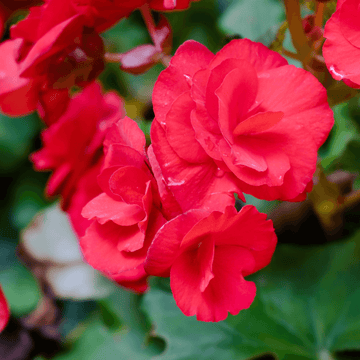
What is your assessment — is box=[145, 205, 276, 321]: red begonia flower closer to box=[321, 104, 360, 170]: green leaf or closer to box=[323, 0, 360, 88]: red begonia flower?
box=[323, 0, 360, 88]: red begonia flower

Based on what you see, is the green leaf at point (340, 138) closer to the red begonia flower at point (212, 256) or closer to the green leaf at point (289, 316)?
the green leaf at point (289, 316)

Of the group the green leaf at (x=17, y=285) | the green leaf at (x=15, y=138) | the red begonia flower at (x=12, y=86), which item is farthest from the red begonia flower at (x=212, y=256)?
the green leaf at (x=15, y=138)

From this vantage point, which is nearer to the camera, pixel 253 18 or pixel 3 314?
pixel 3 314

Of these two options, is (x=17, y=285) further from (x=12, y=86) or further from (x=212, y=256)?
(x=212, y=256)

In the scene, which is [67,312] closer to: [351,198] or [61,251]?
[61,251]

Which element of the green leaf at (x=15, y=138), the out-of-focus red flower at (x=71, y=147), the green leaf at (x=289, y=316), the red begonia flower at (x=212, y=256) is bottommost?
the green leaf at (x=289, y=316)

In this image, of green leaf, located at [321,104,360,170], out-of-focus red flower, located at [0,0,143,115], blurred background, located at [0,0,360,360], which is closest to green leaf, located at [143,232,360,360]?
blurred background, located at [0,0,360,360]

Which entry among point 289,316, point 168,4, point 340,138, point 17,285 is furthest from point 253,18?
point 17,285
